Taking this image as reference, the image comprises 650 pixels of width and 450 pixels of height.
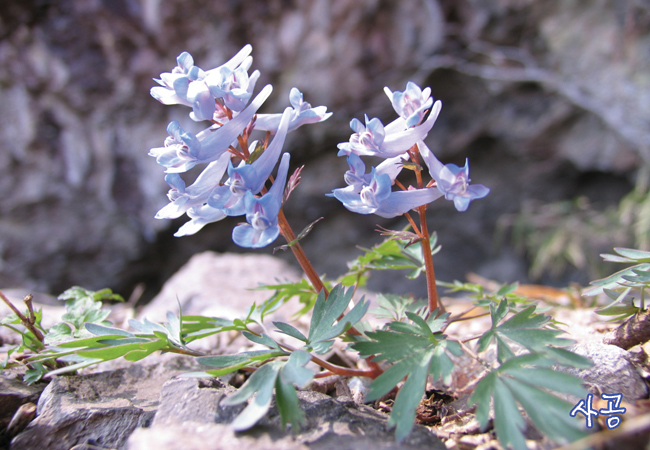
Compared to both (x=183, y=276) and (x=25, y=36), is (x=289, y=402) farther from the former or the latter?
(x=25, y=36)

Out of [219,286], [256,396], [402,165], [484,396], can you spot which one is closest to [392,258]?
[402,165]

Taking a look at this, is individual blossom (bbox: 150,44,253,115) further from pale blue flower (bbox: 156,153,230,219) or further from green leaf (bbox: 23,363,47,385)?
green leaf (bbox: 23,363,47,385)

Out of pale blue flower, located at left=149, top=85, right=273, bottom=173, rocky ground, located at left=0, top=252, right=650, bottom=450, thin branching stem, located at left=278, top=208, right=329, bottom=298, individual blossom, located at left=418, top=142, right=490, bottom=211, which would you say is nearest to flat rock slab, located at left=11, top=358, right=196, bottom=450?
rocky ground, located at left=0, top=252, right=650, bottom=450

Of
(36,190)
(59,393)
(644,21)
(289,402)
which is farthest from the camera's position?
(36,190)

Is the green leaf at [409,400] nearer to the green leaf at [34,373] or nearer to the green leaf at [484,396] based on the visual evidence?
the green leaf at [484,396]

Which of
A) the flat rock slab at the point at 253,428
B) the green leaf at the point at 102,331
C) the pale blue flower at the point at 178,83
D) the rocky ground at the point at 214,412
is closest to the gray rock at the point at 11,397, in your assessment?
the rocky ground at the point at 214,412

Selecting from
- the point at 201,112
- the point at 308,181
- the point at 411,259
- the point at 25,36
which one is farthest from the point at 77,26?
the point at 411,259

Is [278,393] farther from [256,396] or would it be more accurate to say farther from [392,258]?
[392,258]
